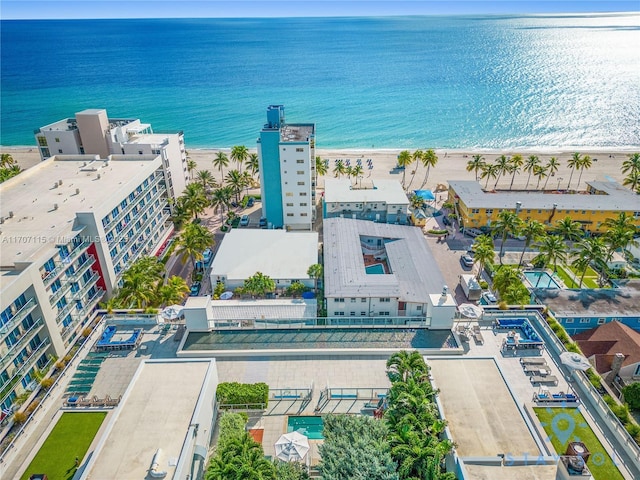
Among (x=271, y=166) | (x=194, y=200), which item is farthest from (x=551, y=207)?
(x=194, y=200)

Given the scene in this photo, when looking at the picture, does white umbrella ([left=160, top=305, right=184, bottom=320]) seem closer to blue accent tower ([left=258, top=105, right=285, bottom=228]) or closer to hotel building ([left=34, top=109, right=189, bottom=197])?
blue accent tower ([left=258, top=105, right=285, bottom=228])

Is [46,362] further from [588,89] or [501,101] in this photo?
[588,89]

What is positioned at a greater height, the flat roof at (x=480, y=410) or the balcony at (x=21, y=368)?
the flat roof at (x=480, y=410)

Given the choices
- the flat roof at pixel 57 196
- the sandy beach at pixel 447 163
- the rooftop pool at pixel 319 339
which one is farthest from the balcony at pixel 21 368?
the sandy beach at pixel 447 163

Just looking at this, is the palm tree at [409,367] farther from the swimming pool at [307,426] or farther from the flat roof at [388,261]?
the flat roof at [388,261]

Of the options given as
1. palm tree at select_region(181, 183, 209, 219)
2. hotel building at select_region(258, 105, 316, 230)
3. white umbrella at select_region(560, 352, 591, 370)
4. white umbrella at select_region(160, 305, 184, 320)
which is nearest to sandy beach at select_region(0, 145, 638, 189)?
hotel building at select_region(258, 105, 316, 230)

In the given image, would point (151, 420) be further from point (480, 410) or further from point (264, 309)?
point (480, 410)
